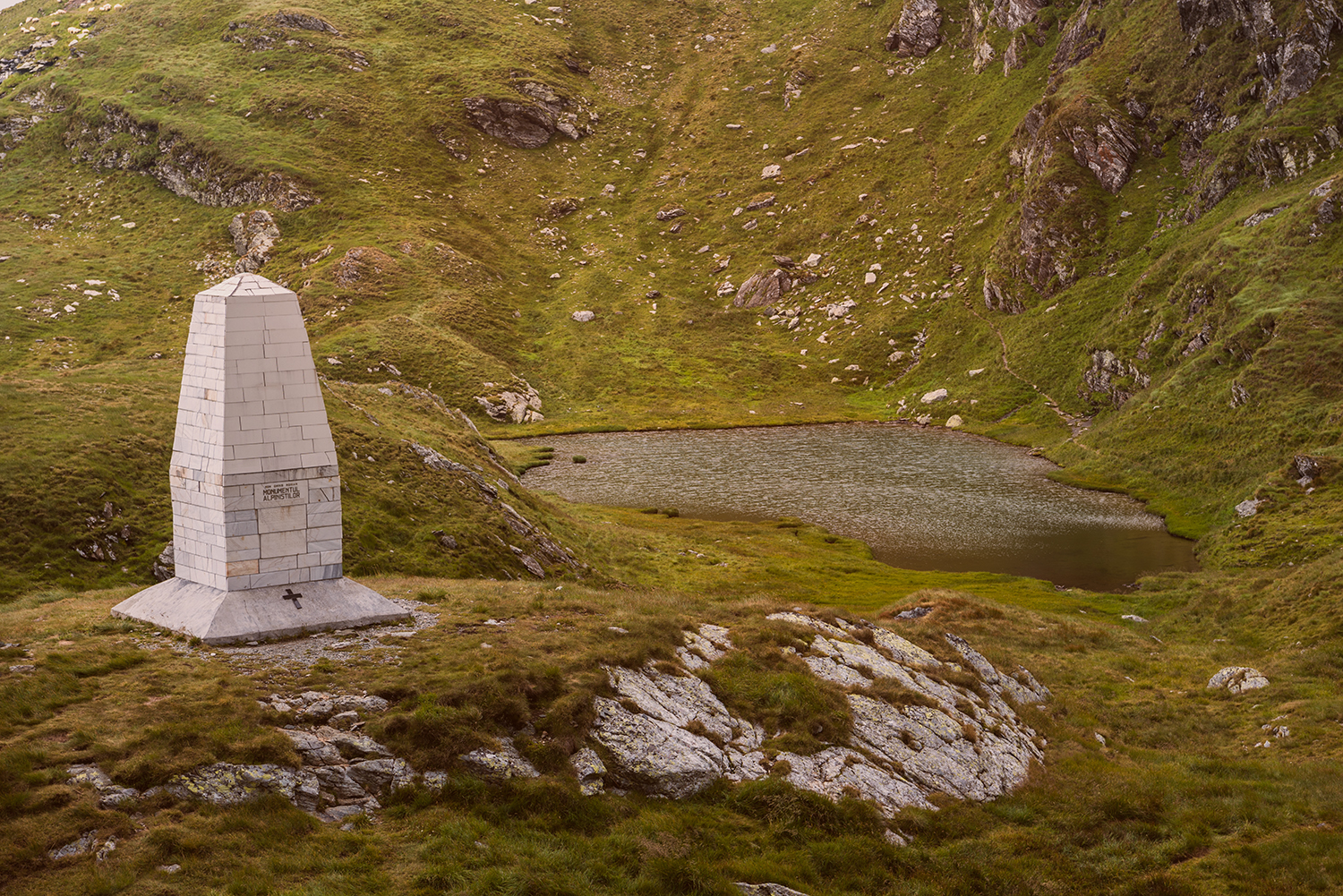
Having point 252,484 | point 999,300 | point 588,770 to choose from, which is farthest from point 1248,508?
point 252,484

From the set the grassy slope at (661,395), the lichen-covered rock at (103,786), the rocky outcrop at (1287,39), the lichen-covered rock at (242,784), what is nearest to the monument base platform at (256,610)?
the grassy slope at (661,395)

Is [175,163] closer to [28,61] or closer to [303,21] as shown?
[28,61]

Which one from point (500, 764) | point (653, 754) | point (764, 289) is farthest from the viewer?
point (764, 289)

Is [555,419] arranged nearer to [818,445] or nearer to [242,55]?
[818,445]

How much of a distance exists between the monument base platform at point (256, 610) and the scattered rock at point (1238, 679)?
34320mm

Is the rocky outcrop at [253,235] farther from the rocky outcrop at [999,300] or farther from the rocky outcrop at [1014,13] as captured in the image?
the rocky outcrop at [1014,13]

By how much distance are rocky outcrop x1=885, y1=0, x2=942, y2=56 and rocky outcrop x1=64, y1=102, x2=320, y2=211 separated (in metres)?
131

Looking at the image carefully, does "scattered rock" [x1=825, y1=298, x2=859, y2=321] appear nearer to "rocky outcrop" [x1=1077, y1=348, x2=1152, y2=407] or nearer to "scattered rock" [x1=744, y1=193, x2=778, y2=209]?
"scattered rock" [x1=744, y1=193, x2=778, y2=209]

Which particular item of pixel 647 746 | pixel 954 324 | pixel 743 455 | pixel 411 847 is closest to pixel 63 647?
pixel 411 847

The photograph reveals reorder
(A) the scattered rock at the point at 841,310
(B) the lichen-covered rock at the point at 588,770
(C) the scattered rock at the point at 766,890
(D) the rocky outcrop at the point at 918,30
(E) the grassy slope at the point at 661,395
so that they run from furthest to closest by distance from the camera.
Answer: (D) the rocky outcrop at the point at 918,30 < (A) the scattered rock at the point at 841,310 < (B) the lichen-covered rock at the point at 588,770 < (E) the grassy slope at the point at 661,395 < (C) the scattered rock at the point at 766,890

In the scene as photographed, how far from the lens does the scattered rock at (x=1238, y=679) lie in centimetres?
3519

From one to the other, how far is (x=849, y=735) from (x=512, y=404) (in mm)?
102523

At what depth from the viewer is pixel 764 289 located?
509 feet

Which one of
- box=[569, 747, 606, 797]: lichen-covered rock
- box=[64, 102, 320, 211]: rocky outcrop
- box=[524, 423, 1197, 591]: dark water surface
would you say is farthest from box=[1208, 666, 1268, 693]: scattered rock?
box=[64, 102, 320, 211]: rocky outcrop
